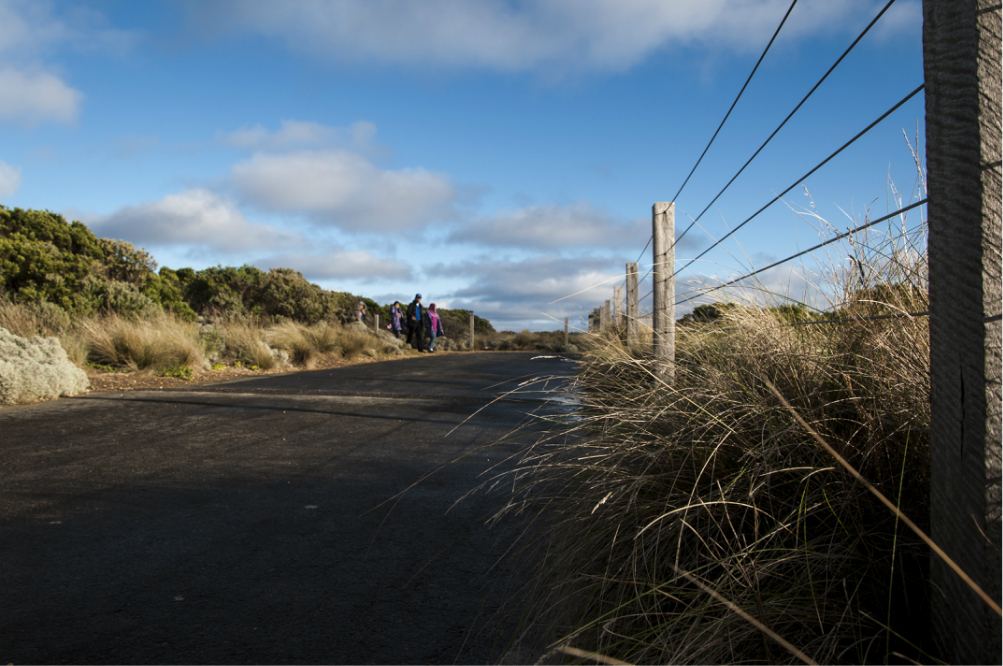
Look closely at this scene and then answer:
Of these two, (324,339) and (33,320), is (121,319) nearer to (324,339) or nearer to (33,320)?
(33,320)

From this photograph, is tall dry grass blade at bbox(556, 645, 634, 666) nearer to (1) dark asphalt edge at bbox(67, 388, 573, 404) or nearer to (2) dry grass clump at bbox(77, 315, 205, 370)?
(1) dark asphalt edge at bbox(67, 388, 573, 404)

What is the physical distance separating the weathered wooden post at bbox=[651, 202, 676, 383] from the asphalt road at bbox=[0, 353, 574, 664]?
1401 millimetres

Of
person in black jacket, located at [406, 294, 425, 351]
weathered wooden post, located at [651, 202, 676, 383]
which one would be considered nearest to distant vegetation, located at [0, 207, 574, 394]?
person in black jacket, located at [406, 294, 425, 351]

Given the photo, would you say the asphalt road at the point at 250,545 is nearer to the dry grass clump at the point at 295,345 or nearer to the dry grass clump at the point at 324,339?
the dry grass clump at the point at 295,345

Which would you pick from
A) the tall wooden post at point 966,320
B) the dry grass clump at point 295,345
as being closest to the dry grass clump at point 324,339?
the dry grass clump at point 295,345

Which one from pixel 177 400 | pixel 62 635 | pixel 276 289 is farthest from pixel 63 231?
pixel 62 635

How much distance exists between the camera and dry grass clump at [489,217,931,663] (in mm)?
1439

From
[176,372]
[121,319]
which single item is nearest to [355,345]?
[121,319]

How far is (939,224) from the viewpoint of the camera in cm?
135

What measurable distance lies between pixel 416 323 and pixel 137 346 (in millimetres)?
12439

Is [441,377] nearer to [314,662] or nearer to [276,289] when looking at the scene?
[314,662]

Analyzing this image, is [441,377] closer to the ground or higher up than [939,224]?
closer to the ground

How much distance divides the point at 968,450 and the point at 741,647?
68 cm

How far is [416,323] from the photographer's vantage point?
890 inches
